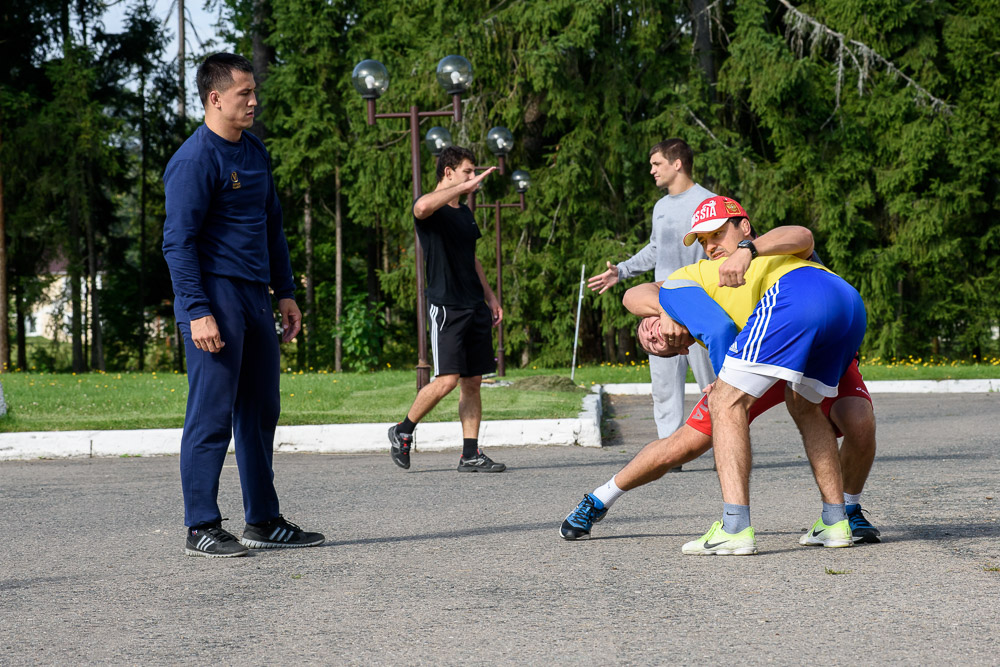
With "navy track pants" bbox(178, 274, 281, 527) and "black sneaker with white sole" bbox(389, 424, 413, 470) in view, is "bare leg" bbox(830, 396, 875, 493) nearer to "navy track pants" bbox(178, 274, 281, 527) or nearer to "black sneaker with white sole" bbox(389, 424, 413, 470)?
"navy track pants" bbox(178, 274, 281, 527)

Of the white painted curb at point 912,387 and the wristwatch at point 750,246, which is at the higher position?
the wristwatch at point 750,246

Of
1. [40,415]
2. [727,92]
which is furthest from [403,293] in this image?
[40,415]

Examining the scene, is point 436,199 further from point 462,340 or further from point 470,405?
point 470,405

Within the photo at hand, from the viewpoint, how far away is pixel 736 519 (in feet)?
14.7

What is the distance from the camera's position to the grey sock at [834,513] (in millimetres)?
4629

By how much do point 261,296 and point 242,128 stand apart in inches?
28.7

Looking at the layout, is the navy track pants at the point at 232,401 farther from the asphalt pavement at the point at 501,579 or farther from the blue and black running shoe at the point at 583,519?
the blue and black running shoe at the point at 583,519

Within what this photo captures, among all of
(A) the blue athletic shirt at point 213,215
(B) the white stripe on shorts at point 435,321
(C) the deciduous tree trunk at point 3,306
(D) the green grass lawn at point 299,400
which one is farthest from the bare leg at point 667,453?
(C) the deciduous tree trunk at point 3,306

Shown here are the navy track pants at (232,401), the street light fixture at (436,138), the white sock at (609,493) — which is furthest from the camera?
the street light fixture at (436,138)

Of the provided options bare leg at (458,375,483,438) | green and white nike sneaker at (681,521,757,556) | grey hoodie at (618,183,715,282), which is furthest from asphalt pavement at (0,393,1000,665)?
grey hoodie at (618,183,715,282)

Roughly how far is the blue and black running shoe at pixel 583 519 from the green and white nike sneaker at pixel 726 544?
0.52m

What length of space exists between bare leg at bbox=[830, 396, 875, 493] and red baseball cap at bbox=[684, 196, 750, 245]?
0.93 m

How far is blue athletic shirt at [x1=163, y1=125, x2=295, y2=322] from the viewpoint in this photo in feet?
15.2

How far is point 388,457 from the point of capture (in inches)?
336
